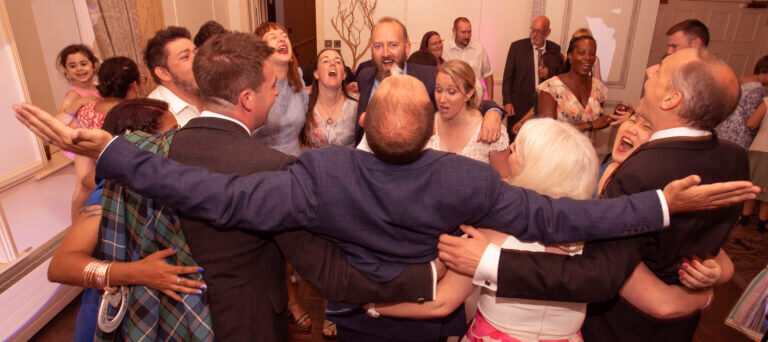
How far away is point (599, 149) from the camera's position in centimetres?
587

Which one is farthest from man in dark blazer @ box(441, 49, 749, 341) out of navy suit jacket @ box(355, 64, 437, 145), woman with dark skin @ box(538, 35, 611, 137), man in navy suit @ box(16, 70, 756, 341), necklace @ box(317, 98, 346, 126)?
woman with dark skin @ box(538, 35, 611, 137)

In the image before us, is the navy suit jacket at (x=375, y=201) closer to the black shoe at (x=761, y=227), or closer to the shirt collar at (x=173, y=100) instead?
the shirt collar at (x=173, y=100)

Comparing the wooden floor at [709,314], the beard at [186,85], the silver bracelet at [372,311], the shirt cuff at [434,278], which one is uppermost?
the beard at [186,85]

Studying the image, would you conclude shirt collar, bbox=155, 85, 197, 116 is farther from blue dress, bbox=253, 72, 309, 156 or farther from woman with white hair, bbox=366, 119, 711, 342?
woman with white hair, bbox=366, 119, 711, 342

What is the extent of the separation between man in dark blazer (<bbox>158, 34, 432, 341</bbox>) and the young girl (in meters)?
2.35

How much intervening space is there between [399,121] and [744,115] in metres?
4.30

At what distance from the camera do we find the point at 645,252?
1334 millimetres

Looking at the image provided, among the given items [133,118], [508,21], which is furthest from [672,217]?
[508,21]

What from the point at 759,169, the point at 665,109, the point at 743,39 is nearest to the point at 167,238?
the point at 665,109

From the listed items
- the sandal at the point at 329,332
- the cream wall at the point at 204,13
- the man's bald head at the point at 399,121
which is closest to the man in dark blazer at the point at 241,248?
the man's bald head at the point at 399,121

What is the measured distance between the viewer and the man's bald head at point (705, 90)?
1288mm

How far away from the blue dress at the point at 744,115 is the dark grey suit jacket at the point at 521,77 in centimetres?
191

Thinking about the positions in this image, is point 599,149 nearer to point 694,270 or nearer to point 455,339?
point 455,339

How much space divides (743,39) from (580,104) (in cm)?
631
